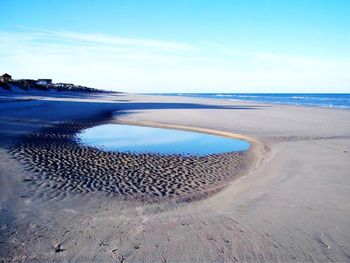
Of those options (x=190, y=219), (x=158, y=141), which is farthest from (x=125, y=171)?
(x=158, y=141)

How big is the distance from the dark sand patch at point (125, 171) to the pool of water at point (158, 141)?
1050mm

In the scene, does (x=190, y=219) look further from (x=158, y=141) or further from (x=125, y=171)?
(x=158, y=141)

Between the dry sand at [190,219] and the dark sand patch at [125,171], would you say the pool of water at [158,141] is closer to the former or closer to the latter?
the dark sand patch at [125,171]

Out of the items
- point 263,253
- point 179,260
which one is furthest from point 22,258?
point 263,253

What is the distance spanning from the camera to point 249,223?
20.8ft

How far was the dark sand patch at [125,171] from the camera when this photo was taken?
849 centimetres

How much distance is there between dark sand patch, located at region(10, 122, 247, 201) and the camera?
8.49 metres

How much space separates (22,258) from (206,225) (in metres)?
3.25

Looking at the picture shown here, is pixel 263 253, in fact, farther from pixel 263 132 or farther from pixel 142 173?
pixel 263 132

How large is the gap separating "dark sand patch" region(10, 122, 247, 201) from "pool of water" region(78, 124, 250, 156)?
105cm

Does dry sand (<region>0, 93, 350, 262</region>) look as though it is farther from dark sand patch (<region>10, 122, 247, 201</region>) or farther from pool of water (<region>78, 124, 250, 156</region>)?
pool of water (<region>78, 124, 250, 156</region>)

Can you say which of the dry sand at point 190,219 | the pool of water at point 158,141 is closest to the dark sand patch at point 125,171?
the dry sand at point 190,219

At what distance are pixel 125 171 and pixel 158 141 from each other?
6.61 metres

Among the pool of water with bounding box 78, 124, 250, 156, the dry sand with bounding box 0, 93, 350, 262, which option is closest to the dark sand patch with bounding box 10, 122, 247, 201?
the dry sand with bounding box 0, 93, 350, 262
